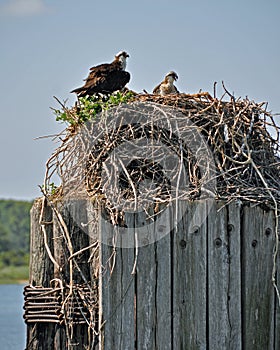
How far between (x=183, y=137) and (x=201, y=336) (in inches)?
82.0

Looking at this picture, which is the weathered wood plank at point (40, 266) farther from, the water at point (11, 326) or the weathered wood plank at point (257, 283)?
the water at point (11, 326)

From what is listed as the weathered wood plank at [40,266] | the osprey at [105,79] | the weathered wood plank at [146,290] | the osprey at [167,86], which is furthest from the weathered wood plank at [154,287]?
the osprey at [167,86]

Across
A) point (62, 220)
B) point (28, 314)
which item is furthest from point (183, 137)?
point (28, 314)

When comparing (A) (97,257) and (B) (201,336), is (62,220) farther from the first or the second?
(B) (201,336)

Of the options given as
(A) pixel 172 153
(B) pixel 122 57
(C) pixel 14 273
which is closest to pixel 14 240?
(C) pixel 14 273

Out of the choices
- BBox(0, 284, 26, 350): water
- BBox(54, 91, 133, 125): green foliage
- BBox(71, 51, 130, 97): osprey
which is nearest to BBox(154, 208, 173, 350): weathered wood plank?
BBox(54, 91, 133, 125): green foliage

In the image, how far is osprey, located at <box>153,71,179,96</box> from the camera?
9.59 meters

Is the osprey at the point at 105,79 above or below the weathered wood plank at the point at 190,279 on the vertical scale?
above

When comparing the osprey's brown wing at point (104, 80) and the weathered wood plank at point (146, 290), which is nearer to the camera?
the weathered wood plank at point (146, 290)

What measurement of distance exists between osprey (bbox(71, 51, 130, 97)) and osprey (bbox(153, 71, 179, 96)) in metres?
0.40

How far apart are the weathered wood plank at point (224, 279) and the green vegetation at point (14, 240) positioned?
46.7 metres

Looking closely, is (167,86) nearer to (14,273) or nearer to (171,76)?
(171,76)

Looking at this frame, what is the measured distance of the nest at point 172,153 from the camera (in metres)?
6.75

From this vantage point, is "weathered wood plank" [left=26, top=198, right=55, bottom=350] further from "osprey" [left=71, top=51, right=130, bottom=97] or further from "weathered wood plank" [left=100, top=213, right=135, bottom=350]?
"osprey" [left=71, top=51, right=130, bottom=97]
